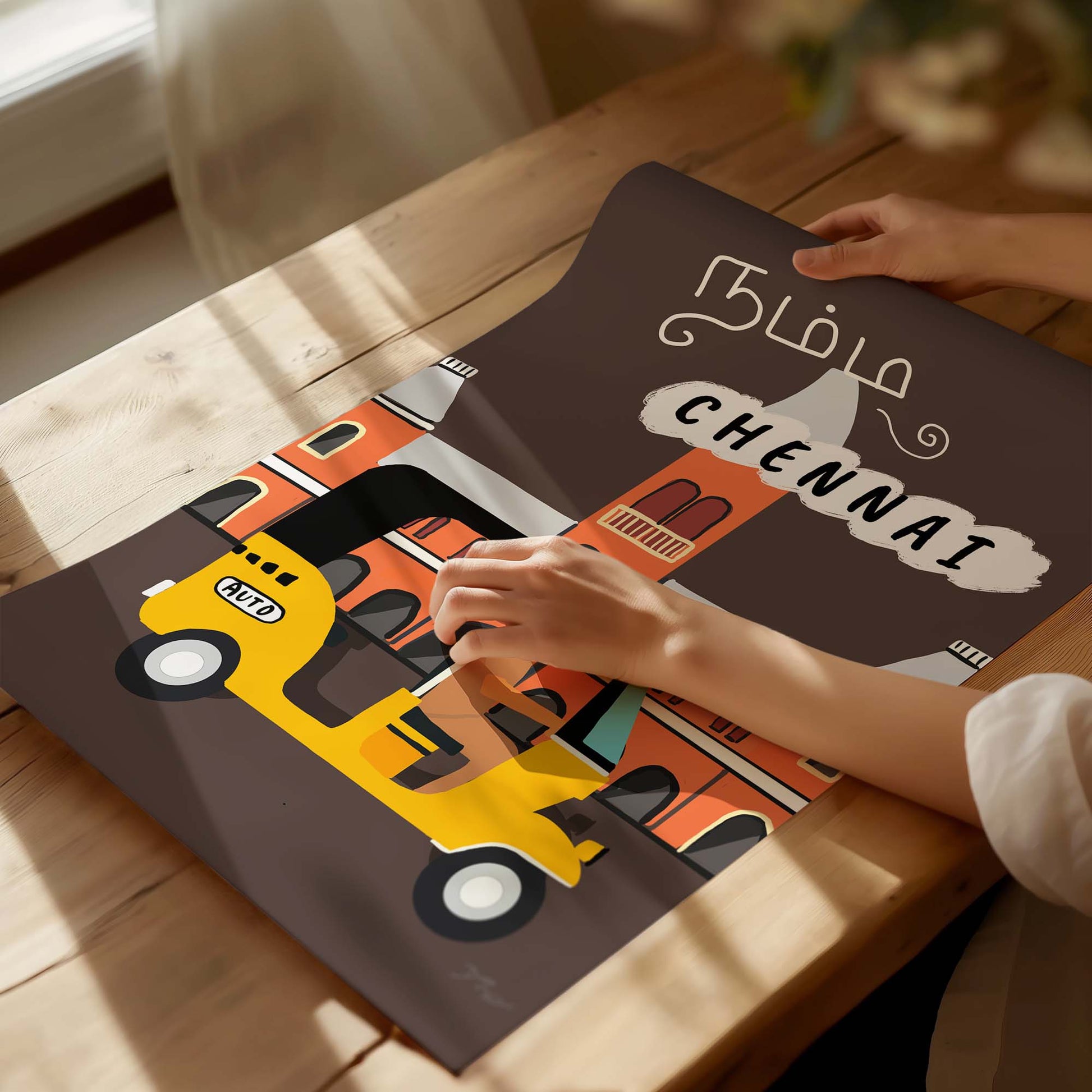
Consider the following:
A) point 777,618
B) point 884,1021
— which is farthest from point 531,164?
point 884,1021

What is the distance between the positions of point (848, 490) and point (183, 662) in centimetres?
40

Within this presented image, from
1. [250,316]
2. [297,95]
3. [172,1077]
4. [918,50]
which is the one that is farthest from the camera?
[297,95]

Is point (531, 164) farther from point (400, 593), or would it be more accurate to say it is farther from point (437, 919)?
point (437, 919)

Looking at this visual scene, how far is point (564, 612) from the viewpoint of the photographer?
2.04 ft

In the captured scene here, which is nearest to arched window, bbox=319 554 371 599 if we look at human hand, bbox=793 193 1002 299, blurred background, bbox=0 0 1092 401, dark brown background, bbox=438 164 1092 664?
→ dark brown background, bbox=438 164 1092 664

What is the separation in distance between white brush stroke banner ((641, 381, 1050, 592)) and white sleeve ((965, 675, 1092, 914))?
5.6 inches

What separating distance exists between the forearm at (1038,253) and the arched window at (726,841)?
47 cm

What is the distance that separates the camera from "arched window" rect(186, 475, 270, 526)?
720mm

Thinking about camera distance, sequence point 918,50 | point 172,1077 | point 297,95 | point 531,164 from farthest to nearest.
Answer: point 297,95
point 531,164
point 172,1077
point 918,50

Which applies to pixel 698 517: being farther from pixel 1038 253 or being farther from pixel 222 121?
pixel 222 121

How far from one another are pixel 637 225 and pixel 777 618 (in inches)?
14.5

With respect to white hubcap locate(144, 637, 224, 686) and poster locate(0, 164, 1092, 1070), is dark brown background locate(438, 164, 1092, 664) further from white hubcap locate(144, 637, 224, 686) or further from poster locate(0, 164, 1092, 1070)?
white hubcap locate(144, 637, 224, 686)

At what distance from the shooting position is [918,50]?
0.22 m

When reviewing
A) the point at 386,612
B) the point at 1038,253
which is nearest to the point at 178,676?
the point at 386,612
